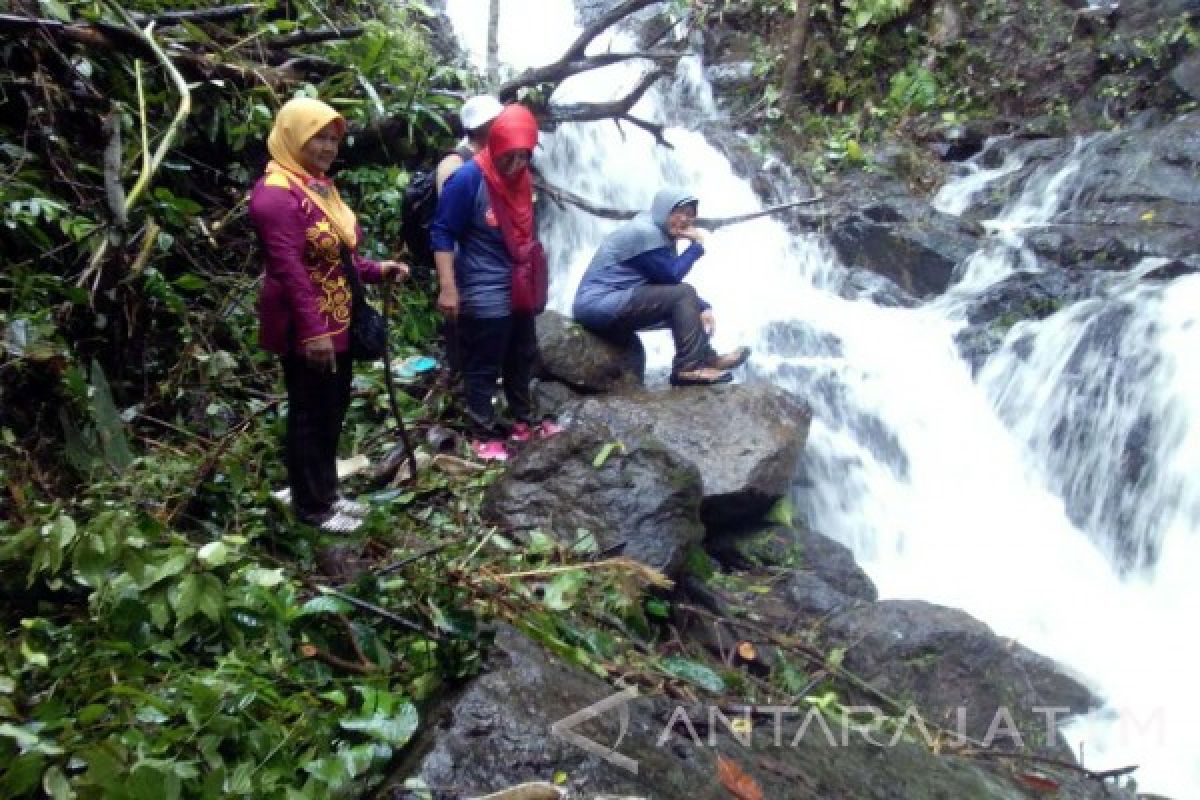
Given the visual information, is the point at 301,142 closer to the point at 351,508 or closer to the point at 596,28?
the point at 351,508

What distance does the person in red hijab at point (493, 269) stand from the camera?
4.70m

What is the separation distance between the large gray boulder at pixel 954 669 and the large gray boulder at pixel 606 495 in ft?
3.23

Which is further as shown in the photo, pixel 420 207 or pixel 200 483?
pixel 420 207

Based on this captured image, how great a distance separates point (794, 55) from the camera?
12.7 meters

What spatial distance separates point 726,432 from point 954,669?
6.14 feet

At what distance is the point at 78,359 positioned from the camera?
13.2ft

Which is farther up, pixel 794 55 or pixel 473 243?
pixel 794 55

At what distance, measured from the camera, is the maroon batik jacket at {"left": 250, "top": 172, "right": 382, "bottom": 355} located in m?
3.33

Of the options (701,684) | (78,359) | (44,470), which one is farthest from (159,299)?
(701,684)

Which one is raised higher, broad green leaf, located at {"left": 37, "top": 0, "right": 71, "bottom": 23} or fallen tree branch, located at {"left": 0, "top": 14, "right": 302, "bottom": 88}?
broad green leaf, located at {"left": 37, "top": 0, "right": 71, "bottom": 23}

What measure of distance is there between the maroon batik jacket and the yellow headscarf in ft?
0.13

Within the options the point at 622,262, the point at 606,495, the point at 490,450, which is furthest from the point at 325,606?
the point at 622,262

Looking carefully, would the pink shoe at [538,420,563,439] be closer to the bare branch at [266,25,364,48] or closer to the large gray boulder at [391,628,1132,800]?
the bare branch at [266,25,364,48]

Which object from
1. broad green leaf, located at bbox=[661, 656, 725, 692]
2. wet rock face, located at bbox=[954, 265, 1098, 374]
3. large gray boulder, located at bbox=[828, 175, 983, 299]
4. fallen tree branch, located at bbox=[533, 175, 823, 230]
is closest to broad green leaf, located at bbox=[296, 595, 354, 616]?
broad green leaf, located at bbox=[661, 656, 725, 692]
